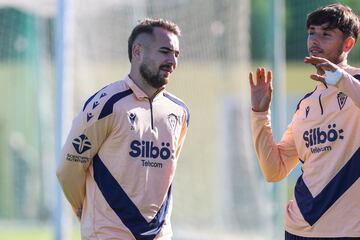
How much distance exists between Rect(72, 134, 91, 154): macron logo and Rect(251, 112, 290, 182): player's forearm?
1.00m

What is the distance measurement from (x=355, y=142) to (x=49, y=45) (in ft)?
51.3

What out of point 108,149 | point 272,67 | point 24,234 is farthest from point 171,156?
point 24,234

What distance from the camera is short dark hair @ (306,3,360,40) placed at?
643 centimetres

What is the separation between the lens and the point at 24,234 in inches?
801

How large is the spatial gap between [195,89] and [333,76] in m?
7.46

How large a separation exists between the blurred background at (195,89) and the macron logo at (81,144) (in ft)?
13.0

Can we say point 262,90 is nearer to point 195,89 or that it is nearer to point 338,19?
point 338,19

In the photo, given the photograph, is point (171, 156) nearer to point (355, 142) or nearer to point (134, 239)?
point (134, 239)

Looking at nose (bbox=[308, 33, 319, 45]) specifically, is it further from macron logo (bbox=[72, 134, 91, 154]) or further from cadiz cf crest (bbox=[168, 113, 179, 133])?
macron logo (bbox=[72, 134, 91, 154])

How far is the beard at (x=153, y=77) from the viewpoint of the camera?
264 inches

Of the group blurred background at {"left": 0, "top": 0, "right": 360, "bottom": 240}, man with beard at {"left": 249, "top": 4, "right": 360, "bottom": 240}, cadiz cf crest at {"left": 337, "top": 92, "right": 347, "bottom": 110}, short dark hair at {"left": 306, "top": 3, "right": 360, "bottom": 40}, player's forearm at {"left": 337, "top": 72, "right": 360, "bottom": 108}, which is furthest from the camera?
blurred background at {"left": 0, "top": 0, "right": 360, "bottom": 240}

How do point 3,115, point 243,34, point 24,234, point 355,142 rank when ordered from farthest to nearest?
point 3,115 → point 24,234 → point 243,34 → point 355,142

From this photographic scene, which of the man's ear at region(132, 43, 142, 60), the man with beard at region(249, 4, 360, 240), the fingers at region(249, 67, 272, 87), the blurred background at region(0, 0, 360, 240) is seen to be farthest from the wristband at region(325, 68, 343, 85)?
the blurred background at region(0, 0, 360, 240)

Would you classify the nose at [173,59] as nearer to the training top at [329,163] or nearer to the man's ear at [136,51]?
the man's ear at [136,51]
